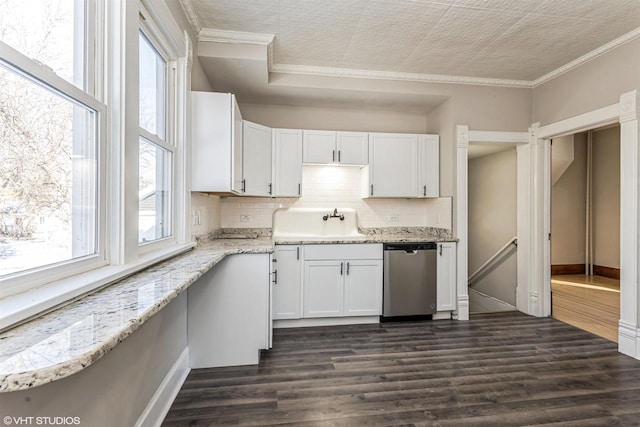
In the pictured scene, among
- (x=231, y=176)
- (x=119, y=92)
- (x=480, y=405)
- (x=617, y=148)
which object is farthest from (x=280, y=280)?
(x=617, y=148)

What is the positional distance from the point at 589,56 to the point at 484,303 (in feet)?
11.5

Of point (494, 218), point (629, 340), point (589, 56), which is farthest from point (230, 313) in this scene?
point (494, 218)

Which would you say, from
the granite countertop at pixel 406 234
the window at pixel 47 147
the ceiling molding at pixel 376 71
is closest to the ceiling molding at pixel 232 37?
the ceiling molding at pixel 376 71

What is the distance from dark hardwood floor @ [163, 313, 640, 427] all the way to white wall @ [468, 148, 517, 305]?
1.56 m

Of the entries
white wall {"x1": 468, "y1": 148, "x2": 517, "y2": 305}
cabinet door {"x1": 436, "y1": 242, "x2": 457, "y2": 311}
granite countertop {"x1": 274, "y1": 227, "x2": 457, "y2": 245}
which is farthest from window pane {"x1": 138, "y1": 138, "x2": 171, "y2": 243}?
white wall {"x1": 468, "y1": 148, "x2": 517, "y2": 305}

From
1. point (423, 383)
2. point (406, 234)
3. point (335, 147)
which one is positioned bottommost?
A: point (423, 383)

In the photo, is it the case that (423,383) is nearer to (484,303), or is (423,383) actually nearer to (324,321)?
(324,321)

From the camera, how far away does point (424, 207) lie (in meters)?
4.12

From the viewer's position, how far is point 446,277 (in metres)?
3.53

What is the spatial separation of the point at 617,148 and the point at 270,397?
7.21 meters

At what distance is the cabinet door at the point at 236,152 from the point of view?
103 inches

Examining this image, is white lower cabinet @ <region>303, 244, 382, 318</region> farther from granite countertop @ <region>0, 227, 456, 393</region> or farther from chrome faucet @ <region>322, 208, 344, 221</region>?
granite countertop @ <region>0, 227, 456, 393</region>

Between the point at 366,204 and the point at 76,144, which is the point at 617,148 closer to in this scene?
the point at 366,204

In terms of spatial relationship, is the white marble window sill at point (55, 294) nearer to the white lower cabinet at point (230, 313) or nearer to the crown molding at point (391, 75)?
the white lower cabinet at point (230, 313)
